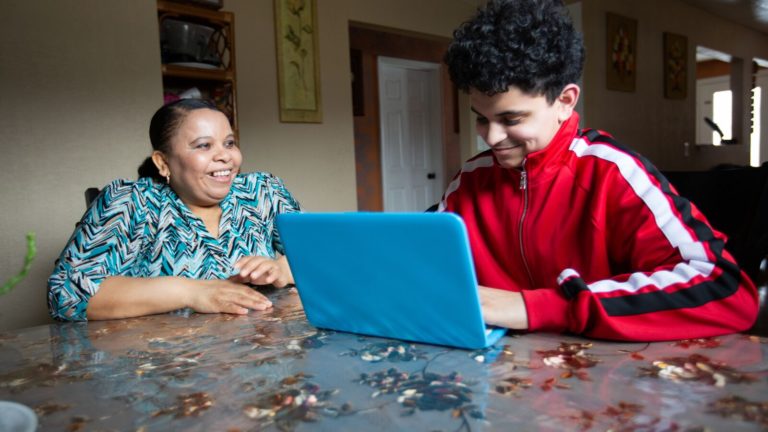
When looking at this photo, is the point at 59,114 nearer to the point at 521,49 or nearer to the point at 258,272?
the point at 258,272

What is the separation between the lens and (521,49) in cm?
91

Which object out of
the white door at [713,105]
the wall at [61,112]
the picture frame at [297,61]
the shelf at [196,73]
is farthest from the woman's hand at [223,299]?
the white door at [713,105]

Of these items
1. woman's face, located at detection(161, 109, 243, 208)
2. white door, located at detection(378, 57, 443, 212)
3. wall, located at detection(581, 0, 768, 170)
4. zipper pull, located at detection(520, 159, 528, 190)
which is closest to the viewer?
zipper pull, located at detection(520, 159, 528, 190)

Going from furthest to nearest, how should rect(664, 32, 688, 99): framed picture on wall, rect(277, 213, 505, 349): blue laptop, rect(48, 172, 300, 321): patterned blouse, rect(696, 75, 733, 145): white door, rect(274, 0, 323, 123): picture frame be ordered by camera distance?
1. rect(696, 75, 733, 145): white door
2. rect(664, 32, 688, 99): framed picture on wall
3. rect(274, 0, 323, 123): picture frame
4. rect(48, 172, 300, 321): patterned blouse
5. rect(277, 213, 505, 349): blue laptop

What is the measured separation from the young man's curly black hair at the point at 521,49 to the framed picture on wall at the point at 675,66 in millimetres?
5630

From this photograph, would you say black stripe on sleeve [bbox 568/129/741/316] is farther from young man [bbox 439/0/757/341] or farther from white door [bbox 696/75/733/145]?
white door [bbox 696/75/733/145]

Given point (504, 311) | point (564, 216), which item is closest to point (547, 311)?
point (504, 311)

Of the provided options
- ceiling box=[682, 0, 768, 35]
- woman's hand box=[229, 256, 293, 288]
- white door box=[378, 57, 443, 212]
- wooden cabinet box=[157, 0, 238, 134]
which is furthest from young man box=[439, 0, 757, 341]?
ceiling box=[682, 0, 768, 35]

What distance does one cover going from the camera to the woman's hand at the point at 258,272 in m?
1.24

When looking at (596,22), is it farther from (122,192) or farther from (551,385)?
(551,385)

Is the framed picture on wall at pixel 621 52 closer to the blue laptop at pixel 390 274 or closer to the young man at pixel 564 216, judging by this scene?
the young man at pixel 564 216

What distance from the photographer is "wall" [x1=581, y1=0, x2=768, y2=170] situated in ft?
15.8

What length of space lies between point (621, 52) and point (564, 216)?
15.4ft

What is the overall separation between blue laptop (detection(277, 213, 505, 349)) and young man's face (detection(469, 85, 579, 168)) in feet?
1.13
